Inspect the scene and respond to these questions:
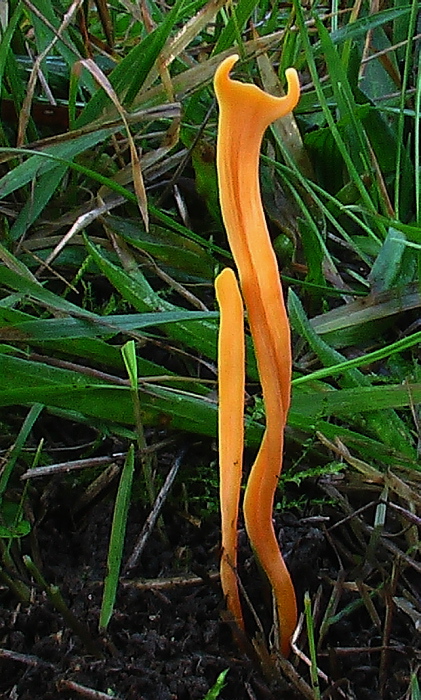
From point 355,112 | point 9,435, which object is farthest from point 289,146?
point 9,435

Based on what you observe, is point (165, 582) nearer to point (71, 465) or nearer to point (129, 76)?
point (71, 465)

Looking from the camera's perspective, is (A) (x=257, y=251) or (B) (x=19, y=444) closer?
(A) (x=257, y=251)

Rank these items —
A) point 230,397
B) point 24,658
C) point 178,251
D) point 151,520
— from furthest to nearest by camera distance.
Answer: point 178,251, point 151,520, point 24,658, point 230,397

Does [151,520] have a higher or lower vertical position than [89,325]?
lower

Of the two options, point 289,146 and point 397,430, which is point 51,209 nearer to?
point 289,146

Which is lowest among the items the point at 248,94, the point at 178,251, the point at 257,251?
the point at 178,251

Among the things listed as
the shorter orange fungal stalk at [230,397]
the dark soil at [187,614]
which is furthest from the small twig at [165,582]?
the shorter orange fungal stalk at [230,397]

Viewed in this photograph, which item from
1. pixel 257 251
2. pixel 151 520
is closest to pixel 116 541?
pixel 151 520
